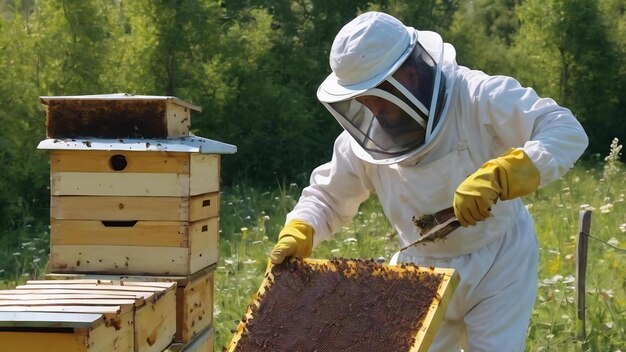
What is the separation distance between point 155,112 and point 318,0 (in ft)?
33.6

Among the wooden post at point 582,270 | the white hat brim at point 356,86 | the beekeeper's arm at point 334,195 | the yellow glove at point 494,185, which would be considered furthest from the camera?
the wooden post at point 582,270

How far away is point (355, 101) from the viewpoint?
9.58 ft

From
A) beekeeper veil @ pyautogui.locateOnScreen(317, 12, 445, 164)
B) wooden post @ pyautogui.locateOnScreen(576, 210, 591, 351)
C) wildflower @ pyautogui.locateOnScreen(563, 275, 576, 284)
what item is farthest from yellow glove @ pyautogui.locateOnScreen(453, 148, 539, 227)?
wildflower @ pyautogui.locateOnScreen(563, 275, 576, 284)

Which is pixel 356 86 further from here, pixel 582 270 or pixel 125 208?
pixel 582 270

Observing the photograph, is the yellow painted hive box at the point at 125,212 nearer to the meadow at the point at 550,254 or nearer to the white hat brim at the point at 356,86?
the white hat brim at the point at 356,86

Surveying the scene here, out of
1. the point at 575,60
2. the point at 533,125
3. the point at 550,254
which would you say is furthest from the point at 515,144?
the point at 575,60

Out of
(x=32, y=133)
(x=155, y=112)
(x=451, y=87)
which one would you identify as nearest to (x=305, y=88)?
(x=32, y=133)

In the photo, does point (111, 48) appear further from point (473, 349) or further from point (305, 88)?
point (473, 349)

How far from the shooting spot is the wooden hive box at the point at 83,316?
2510mm

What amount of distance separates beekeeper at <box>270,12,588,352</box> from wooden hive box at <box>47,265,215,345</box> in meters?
0.84

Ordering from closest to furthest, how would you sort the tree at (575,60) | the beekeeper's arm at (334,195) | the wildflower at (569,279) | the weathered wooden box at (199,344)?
1. the beekeeper's arm at (334,195)
2. the weathered wooden box at (199,344)
3. the wildflower at (569,279)
4. the tree at (575,60)

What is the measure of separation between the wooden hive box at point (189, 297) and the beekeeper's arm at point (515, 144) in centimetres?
151

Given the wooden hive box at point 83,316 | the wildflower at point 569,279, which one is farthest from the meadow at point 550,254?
the wooden hive box at point 83,316

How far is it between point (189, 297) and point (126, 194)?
547 mm
